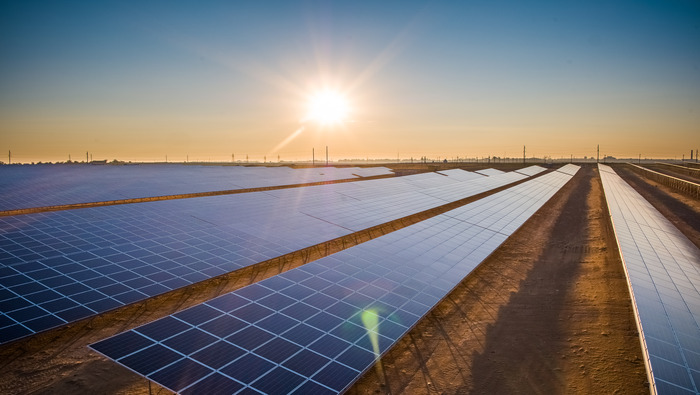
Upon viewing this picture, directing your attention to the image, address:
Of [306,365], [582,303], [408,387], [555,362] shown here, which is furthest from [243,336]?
[582,303]

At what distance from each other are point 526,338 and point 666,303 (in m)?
3.65

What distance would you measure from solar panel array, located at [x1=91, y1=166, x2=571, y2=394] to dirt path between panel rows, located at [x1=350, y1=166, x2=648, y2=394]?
0.92m

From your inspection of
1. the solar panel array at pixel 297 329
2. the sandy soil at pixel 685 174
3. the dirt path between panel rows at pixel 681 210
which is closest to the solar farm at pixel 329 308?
the solar panel array at pixel 297 329

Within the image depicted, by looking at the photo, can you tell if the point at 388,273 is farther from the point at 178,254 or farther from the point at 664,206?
the point at 664,206

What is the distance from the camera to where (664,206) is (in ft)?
121

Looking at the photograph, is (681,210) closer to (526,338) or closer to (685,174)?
(526,338)

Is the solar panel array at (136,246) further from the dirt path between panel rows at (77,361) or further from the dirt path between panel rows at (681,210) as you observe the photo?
the dirt path between panel rows at (681,210)

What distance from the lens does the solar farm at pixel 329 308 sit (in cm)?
711

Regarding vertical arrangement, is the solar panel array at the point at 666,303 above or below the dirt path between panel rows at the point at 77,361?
above

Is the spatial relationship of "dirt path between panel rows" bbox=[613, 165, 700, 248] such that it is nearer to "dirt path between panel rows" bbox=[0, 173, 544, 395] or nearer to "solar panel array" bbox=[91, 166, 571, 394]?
"solar panel array" bbox=[91, 166, 571, 394]

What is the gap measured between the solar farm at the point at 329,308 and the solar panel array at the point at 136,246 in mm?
86

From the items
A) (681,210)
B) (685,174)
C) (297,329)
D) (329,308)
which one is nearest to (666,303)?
(329,308)

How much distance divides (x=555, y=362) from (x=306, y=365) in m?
6.16

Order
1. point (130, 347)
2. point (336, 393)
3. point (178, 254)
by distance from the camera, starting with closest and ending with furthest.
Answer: point (336, 393), point (130, 347), point (178, 254)
